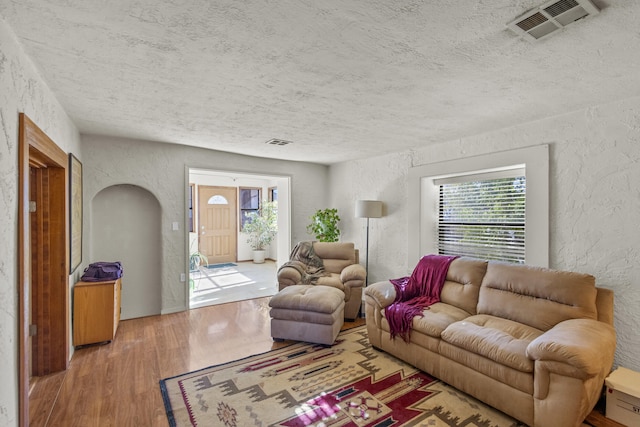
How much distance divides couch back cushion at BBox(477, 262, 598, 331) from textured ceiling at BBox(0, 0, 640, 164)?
146 cm

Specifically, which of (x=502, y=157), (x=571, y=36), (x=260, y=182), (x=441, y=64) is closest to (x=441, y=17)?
(x=441, y=64)

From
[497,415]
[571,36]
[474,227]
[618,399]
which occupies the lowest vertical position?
[497,415]

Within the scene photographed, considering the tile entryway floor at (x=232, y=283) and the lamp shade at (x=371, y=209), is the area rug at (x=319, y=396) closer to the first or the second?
the lamp shade at (x=371, y=209)

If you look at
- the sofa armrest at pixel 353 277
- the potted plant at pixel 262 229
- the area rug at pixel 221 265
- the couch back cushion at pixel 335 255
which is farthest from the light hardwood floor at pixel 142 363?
the potted plant at pixel 262 229

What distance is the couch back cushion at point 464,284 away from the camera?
3.00m

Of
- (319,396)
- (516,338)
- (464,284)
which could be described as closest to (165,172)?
(319,396)

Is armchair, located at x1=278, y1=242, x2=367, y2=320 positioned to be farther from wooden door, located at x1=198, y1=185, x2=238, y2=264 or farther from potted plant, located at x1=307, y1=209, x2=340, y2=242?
wooden door, located at x1=198, y1=185, x2=238, y2=264

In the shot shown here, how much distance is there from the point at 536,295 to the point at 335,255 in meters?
2.57

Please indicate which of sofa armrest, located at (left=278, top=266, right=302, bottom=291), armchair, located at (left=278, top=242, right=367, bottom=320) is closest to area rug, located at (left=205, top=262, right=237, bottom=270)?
armchair, located at (left=278, top=242, right=367, bottom=320)

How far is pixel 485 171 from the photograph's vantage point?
3566 mm

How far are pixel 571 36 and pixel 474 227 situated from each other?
2.56 meters

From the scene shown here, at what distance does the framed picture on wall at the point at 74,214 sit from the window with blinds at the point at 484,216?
4.23 m

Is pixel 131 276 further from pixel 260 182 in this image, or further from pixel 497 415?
pixel 260 182

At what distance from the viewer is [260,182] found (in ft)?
28.6
